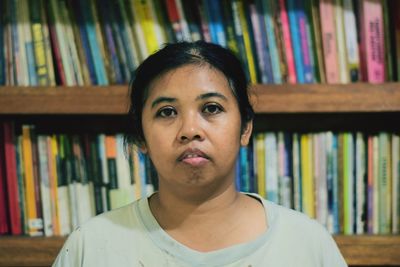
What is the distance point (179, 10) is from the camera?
1.20 meters

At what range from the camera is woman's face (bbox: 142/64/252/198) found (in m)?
0.84

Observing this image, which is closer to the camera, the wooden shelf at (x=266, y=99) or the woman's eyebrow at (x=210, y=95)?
the woman's eyebrow at (x=210, y=95)

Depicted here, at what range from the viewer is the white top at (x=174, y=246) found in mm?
873

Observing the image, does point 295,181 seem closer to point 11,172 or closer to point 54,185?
point 54,185

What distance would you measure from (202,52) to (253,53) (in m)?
0.32

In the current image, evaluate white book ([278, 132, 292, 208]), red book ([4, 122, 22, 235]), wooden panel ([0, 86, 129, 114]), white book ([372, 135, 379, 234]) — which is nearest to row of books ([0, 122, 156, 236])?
red book ([4, 122, 22, 235])

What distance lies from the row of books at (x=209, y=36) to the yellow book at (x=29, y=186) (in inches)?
5.8

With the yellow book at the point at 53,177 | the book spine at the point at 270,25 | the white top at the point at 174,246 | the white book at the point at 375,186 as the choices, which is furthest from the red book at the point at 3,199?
the white book at the point at 375,186

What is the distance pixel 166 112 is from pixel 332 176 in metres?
0.56

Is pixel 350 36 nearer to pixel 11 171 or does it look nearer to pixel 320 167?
pixel 320 167

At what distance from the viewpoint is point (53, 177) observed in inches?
49.1

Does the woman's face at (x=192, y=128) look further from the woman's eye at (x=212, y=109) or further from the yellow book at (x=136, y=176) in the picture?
the yellow book at (x=136, y=176)

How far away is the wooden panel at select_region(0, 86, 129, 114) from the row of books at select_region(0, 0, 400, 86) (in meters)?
0.06

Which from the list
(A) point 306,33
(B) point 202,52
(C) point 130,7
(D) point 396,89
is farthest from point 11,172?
(D) point 396,89
